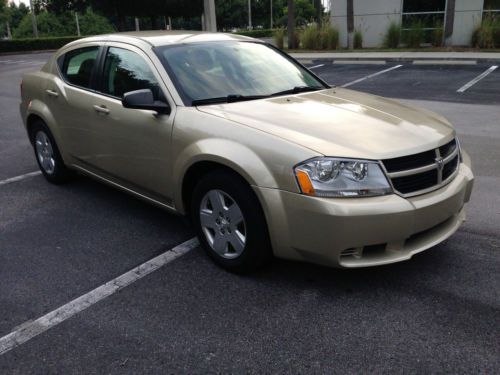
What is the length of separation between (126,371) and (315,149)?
163 centimetres

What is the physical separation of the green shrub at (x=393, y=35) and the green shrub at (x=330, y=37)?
2.16 meters

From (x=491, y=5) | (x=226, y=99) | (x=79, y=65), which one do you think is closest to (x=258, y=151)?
(x=226, y=99)

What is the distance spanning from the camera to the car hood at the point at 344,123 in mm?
3173

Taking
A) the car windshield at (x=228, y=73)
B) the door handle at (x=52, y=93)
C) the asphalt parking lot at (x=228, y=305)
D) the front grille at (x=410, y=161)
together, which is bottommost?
the asphalt parking lot at (x=228, y=305)

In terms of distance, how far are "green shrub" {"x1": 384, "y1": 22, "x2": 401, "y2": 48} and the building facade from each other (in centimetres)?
43

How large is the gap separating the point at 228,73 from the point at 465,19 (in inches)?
746

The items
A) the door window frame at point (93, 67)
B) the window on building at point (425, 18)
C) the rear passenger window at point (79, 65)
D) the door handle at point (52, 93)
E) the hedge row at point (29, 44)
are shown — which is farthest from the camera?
the hedge row at point (29, 44)

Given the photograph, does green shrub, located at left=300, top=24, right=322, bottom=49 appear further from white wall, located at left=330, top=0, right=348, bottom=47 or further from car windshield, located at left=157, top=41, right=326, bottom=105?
car windshield, located at left=157, top=41, right=326, bottom=105

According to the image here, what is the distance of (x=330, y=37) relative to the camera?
22344mm

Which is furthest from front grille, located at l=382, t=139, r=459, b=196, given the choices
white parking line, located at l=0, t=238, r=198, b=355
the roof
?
the roof

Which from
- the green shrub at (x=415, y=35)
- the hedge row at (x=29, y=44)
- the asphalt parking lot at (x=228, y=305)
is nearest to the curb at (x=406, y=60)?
the green shrub at (x=415, y=35)

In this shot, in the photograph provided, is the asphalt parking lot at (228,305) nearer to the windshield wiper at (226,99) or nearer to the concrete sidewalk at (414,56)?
the windshield wiper at (226,99)

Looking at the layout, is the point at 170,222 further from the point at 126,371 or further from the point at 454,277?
the point at 454,277

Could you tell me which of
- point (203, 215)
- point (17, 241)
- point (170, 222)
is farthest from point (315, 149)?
point (17, 241)
